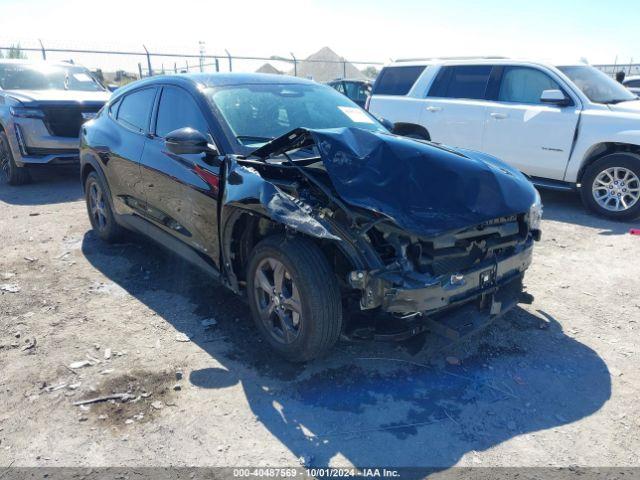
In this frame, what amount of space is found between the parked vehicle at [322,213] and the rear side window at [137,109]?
403mm

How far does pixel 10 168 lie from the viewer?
8.44m

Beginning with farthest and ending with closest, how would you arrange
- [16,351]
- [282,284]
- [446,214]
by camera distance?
1. [16,351]
2. [282,284]
3. [446,214]

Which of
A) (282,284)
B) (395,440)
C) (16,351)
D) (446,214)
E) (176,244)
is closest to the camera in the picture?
(395,440)

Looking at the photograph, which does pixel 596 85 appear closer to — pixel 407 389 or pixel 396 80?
pixel 396 80

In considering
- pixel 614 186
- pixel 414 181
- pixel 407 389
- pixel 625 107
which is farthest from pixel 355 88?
pixel 407 389

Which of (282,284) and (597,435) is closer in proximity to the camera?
(597,435)

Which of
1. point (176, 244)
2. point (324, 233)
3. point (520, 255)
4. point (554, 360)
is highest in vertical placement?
point (324, 233)

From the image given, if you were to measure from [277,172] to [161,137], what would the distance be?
150 cm

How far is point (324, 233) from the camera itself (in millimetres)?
2820

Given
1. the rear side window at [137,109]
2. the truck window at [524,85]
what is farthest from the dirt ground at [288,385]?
the truck window at [524,85]

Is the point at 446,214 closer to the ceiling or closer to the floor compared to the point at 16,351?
closer to the ceiling

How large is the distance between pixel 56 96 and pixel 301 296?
24.7 feet

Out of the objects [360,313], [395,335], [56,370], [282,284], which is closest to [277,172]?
[282,284]

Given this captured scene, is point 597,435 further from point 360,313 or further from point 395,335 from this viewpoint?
point 360,313
